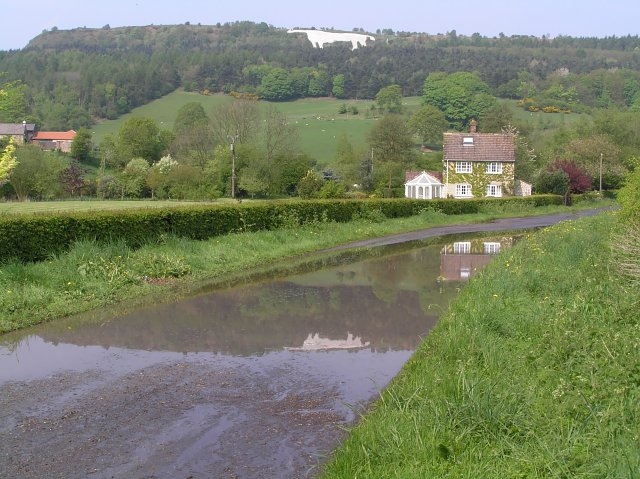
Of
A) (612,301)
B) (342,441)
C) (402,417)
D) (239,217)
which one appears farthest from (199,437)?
(239,217)

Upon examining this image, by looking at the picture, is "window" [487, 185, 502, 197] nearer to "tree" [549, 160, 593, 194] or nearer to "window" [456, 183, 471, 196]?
"window" [456, 183, 471, 196]

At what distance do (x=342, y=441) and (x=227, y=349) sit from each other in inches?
202

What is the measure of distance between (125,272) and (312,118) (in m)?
116

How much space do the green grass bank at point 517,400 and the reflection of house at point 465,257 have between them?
31.8 feet

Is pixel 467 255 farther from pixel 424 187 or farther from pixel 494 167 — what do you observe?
pixel 494 167

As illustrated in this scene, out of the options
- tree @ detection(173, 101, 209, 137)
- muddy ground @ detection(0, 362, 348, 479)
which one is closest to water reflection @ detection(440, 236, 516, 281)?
muddy ground @ detection(0, 362, 348, 479)

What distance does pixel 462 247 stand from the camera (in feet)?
101

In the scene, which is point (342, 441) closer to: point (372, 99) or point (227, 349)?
point (227, 349)

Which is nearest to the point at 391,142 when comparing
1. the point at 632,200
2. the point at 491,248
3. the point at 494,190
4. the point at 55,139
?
the point at 494,190

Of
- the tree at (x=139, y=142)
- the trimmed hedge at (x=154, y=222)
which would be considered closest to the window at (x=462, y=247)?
the trimmed hedge at (x=154, y=222)

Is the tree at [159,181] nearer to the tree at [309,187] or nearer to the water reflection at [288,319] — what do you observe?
the tree at [309,187]

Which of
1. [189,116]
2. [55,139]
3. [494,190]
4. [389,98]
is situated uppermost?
[389,98]

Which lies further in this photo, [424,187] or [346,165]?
[346,165]

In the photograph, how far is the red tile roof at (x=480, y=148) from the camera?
2771 inches
